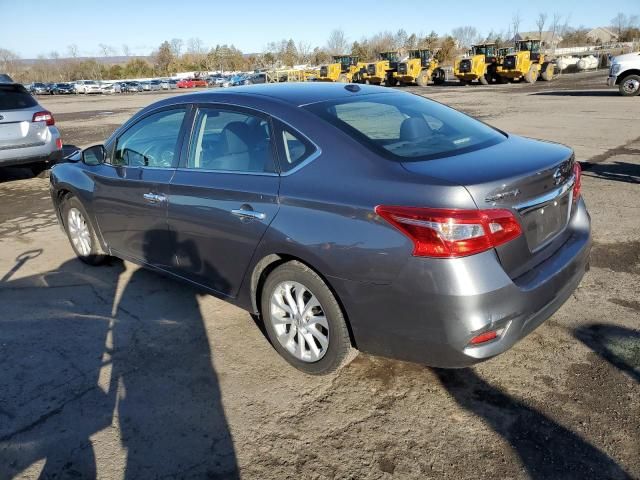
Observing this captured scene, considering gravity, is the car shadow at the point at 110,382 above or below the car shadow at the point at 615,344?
below

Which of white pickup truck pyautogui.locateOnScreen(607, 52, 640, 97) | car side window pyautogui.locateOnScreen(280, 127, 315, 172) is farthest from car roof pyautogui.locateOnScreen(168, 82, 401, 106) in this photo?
white pickup truck pyautogui.locateOnScreen(607, 52, 640, 97)

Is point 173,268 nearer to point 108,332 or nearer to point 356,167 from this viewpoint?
point 108,332

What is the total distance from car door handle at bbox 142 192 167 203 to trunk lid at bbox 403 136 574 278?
6.36 ft

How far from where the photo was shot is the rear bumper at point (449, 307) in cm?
244

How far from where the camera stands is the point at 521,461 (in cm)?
240

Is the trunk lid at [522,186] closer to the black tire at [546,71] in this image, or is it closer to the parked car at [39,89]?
the black tire at [546,71]

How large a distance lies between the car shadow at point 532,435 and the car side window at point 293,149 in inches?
60.3

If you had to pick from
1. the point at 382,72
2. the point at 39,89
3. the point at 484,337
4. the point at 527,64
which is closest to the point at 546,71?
the point at 527,64

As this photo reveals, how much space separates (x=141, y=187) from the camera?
158 inches

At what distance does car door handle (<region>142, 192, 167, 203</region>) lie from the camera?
12.5 ft

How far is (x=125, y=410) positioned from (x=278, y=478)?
107 centimetres

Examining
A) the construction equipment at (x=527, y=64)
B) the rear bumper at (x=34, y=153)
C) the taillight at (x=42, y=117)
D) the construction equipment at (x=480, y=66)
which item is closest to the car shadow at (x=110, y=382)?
the rear bumper at (x=34, y=153)

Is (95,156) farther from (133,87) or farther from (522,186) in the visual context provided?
(133,87)

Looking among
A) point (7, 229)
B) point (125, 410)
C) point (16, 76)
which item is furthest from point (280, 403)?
point (16, 76)
